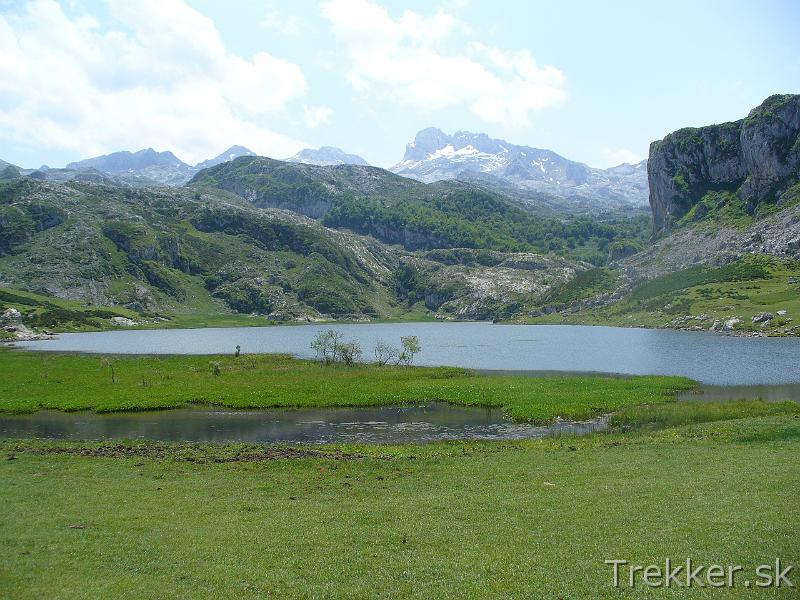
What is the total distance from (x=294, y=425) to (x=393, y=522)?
36409mm

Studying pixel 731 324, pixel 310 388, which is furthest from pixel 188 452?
pixel 731 324

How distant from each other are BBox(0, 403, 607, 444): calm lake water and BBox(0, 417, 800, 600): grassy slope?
521 inches

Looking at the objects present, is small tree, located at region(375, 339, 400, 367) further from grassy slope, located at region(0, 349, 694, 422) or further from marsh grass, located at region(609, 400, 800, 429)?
marsh grass, located at region(609, 400, 800, 429)

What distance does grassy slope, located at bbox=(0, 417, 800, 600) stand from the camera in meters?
18.0

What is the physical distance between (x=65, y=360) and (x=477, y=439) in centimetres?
10030

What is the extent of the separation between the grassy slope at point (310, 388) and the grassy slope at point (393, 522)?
27799 mm

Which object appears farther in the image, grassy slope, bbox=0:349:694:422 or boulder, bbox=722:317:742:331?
boulder, bbox=722:317:742:331

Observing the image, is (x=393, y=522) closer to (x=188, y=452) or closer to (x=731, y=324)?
(x=188, y=452)

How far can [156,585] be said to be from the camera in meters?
18.0

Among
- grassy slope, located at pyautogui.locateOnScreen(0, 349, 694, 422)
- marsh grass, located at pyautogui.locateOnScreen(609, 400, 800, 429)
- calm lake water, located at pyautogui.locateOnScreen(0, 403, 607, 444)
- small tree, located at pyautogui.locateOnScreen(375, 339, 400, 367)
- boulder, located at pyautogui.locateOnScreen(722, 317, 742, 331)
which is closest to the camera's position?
calm lake water, located at pyautogui.locateOnScreen(0, 403, 607, 444)

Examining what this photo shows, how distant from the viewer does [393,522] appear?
24.4m

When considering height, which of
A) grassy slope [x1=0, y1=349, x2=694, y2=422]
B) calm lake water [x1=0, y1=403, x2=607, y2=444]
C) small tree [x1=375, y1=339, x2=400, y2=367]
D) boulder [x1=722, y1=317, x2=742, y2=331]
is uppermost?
boulder [x1=722, y1=317, x2=742, y2=331]

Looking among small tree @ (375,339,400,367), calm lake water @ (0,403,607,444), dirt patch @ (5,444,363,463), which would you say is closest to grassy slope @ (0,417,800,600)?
dirt patch @ (5,444,363,463)

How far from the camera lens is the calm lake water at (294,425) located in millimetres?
52344
